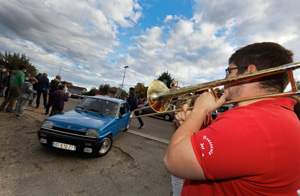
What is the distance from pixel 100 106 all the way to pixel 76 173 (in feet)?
7.07

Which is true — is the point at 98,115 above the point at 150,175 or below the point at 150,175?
above

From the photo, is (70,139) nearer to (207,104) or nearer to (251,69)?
(207,104)

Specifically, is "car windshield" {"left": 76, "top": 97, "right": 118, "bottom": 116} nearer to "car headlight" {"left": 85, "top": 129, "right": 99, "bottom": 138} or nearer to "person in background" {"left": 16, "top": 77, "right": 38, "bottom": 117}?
"car headlight" {"left": 85, "top": 129, "right": 99, "bottom": 138}

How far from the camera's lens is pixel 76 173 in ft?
9.05

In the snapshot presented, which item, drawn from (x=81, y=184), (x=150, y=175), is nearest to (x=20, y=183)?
(x=81, y=184)

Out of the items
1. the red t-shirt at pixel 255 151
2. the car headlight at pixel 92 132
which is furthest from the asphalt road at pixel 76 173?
the red t-shirt at pixel 255 151

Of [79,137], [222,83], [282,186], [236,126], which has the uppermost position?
[222,83]

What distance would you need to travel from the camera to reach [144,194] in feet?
8.04

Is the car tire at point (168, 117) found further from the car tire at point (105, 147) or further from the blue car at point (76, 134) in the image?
the blue car at point (76, 134)

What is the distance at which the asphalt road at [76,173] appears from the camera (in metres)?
2.30

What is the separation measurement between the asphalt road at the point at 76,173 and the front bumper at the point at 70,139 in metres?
0.32

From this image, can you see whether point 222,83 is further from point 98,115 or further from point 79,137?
point 98,115

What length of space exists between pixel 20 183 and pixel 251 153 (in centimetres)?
324

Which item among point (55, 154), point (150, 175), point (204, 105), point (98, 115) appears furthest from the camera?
point (98, 115)
